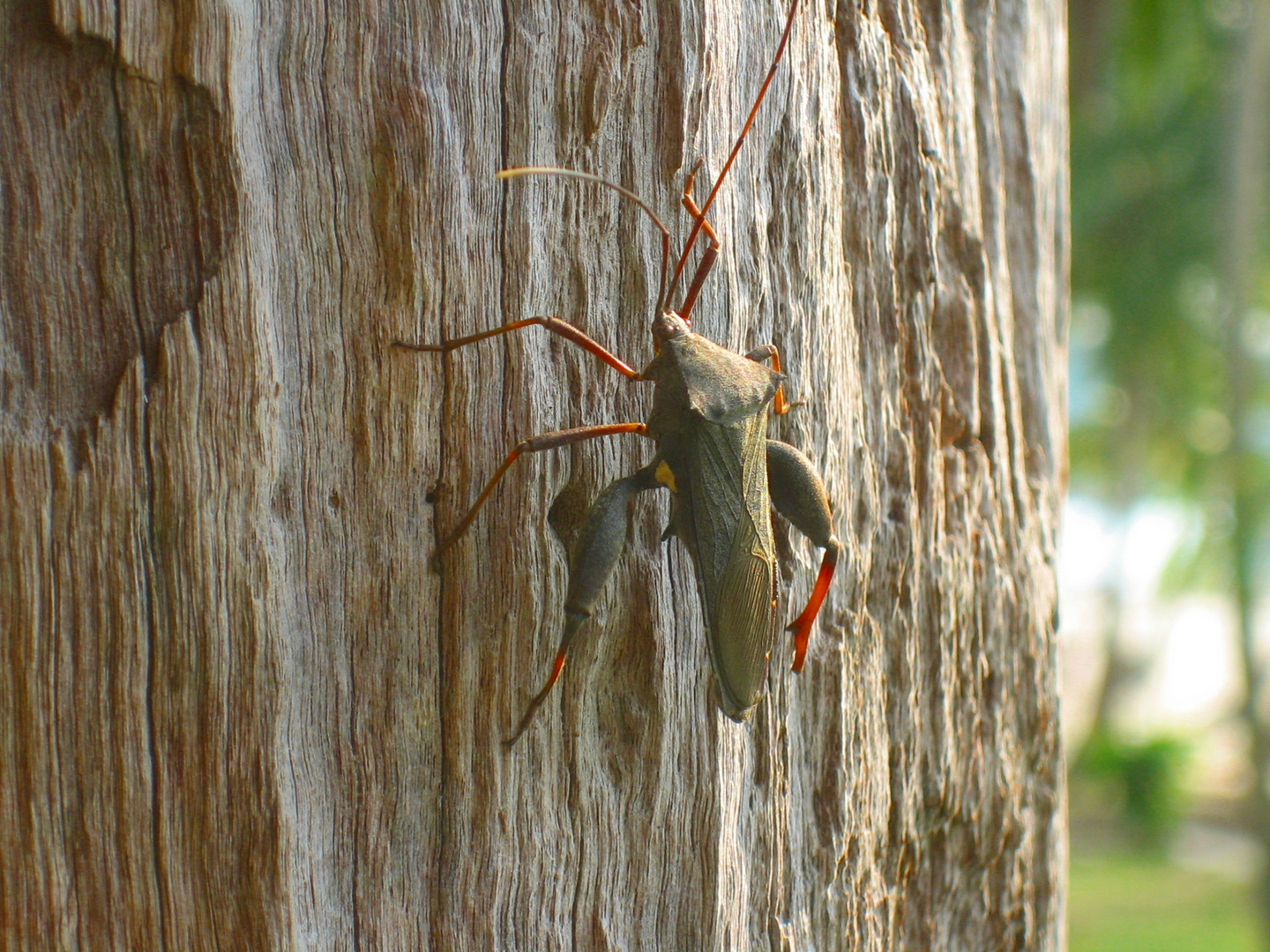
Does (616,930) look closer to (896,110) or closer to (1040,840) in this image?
(1040,840)

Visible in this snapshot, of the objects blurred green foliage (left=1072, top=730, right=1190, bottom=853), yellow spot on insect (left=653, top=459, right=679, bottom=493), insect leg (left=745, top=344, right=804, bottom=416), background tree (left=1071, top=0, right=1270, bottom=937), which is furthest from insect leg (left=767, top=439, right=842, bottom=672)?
blurred green foliage (left=1072, top=730, right=1190, bottom=853)

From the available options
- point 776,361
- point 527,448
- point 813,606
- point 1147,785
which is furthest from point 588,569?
point 1147,785

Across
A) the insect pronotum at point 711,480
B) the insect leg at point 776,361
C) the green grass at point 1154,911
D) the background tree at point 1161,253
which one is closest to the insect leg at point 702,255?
the insect pronotum at point 711,480

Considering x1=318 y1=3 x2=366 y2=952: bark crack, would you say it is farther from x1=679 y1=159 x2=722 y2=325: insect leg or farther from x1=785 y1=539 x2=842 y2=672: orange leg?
x1=785 y1=539 x2=842 y2=672: orange leg

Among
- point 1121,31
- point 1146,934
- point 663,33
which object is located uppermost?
point 1121,31

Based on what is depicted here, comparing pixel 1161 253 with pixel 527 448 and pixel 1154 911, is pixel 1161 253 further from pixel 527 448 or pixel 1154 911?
pixel 527 448

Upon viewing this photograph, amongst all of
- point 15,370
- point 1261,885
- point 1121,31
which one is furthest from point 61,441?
point 1121,31

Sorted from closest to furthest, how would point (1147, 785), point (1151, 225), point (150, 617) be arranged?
point (150, 617) < point (1147, 785) < point (1151, 225)
